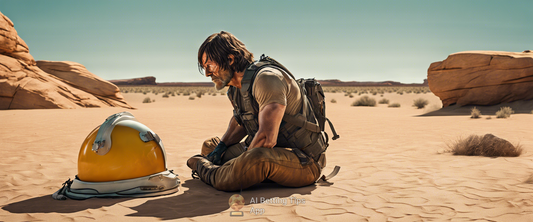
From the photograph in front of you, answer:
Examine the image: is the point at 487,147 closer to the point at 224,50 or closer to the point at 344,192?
the point at 344,192

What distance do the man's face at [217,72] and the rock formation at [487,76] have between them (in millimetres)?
14520

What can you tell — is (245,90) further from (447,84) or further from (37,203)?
(447,84)

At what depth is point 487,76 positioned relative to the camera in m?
14.8

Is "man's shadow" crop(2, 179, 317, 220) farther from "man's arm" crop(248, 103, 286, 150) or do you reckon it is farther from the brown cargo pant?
"man's arm" crop(248, 103, 286, 150)

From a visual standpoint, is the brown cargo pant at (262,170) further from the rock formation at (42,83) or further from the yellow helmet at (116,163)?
the rock formation at (42,83)

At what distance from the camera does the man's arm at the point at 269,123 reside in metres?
3.10

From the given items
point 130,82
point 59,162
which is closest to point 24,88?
point 59,162

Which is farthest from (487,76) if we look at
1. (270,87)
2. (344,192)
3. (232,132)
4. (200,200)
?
(200,200)

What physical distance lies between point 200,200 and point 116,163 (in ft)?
2.75

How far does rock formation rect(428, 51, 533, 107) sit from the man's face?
572 inches

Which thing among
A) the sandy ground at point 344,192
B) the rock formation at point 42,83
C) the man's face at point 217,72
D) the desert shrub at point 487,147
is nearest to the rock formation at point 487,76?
the sandy ground at point 344,192

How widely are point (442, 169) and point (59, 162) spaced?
18.0ft

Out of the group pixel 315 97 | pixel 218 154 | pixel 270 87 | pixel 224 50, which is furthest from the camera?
pixel 218 154

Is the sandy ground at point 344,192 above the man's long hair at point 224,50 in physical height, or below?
below
